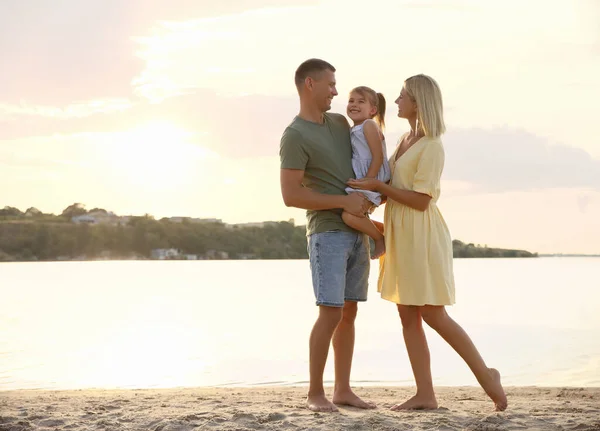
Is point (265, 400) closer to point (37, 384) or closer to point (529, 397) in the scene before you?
point (529, 397)

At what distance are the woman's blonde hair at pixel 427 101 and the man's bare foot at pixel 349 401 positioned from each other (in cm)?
189

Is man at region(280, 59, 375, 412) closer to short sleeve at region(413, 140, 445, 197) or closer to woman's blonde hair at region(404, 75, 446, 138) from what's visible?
short sleeve at region(413, 140, 445, 197)

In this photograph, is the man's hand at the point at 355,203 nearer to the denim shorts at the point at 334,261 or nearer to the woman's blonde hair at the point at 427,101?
the denim shorts at the point at 334,261

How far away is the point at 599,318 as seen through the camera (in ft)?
60.8

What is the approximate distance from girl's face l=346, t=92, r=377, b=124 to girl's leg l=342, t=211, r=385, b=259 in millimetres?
647

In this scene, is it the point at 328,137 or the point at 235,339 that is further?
the point at 235,339

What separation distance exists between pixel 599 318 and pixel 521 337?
480 cm

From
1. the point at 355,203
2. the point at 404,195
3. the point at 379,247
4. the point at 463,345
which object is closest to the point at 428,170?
the point at 404,195

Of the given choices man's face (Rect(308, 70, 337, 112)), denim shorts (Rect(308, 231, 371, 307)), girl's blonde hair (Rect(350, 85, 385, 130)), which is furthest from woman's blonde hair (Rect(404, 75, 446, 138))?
denim shorts (Rect(308, 231, 371, 307))

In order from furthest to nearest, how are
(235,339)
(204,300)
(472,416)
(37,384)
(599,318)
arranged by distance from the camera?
(204,300) → (599,318) → (235,339) → (37,384) → (472,416)

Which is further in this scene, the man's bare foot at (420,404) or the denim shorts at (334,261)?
the man's bare foot at (420,404)

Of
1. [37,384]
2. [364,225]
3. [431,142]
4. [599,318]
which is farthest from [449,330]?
[599,318]

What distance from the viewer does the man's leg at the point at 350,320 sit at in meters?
5.56

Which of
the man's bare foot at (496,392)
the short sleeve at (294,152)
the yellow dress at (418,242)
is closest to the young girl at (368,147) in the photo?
the yellow dress at (418,242)
